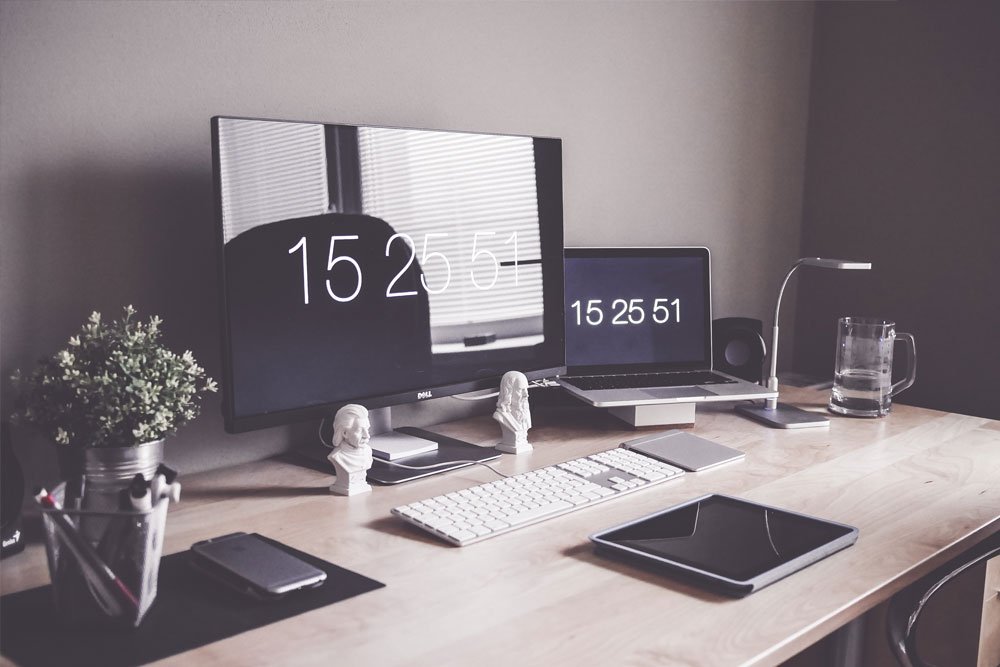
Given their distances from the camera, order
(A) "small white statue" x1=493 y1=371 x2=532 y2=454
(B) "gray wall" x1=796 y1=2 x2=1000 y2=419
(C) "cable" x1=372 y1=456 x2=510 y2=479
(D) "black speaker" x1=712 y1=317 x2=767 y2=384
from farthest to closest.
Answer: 1. (B) "gray wall" x1=796 y1=2 x2=1000 y2=419
2. (D) "black speaker" x1=712 y1=317 x2=767 y2=384
3. (A) "small white statue" x1=493 y1=371 x2=532 y2=454
4. (C) "cable" x1=372 y1=456 x2=510 y2=479

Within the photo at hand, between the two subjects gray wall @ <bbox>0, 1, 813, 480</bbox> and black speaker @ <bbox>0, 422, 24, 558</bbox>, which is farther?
gray wall @ <bbox>0, 1, 813, 480</bbox>

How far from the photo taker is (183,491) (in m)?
1.33

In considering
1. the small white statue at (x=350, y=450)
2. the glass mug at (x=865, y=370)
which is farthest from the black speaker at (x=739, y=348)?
the small white statue at (x=350, y=450)

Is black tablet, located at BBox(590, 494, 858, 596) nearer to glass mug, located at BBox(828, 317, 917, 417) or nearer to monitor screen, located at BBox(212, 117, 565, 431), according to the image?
monitor screen, located at BBox(212, 117, 565, 431)

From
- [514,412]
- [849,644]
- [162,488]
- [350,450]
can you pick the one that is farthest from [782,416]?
[162,488]

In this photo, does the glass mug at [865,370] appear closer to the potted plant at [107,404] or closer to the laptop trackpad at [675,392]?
the laptop trackpad at [675,392]

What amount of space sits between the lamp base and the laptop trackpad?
0.13m

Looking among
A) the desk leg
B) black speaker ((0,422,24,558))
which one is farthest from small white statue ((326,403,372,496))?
the desk leg

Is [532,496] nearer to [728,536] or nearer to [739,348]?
[728,536]

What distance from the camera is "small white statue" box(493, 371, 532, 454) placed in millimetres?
1550

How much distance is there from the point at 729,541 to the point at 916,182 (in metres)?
1.56

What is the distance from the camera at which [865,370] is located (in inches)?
73.6

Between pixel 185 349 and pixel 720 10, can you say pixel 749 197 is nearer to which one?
pixel 720 10

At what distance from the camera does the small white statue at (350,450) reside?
130cm
